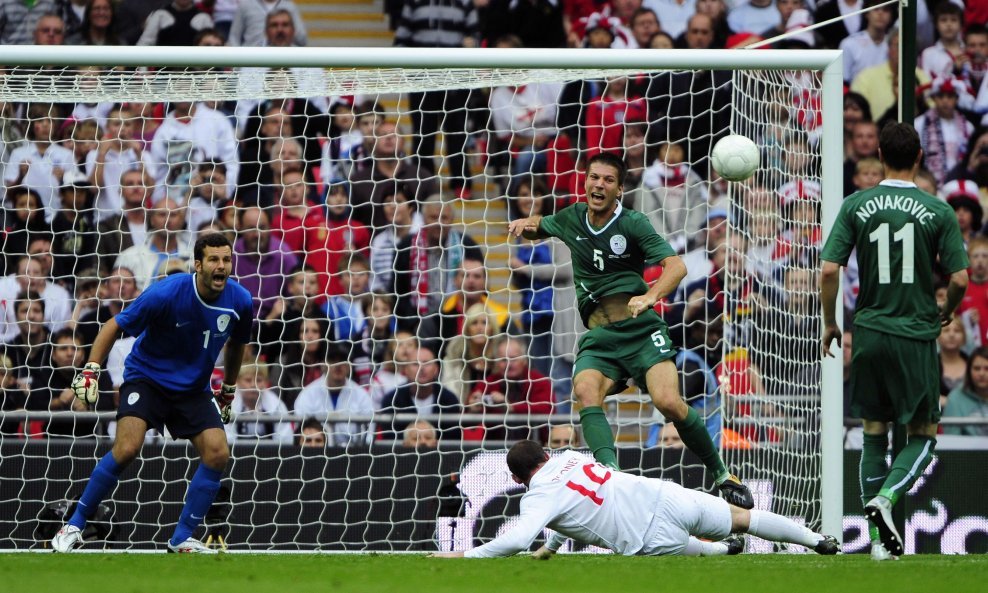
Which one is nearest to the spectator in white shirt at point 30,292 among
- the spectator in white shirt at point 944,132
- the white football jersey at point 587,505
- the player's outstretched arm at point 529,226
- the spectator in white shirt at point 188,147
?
the spectator in white shirt at point 188,147

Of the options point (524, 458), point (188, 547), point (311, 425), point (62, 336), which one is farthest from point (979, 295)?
point (62, 336)

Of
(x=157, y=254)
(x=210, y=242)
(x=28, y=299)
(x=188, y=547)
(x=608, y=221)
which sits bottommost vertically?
(x=188, y=547)

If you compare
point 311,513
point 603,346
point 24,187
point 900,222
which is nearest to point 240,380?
point 311,513

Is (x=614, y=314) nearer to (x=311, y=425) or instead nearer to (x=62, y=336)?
(x=311, y=425)

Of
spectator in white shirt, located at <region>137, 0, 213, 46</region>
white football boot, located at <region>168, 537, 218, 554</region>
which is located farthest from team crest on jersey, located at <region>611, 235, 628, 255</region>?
spectator in white shirt, located at <region>137, 0, 213, 46</region>

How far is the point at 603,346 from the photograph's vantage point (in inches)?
309

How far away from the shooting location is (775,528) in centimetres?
695

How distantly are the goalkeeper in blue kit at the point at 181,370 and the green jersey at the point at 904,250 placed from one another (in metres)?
3.52

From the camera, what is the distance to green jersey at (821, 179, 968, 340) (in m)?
6.62

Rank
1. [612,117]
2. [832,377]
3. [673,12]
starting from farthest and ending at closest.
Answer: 1. [673,12]
2. [612,117]
3. [832,377]

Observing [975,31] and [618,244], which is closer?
[618,244]

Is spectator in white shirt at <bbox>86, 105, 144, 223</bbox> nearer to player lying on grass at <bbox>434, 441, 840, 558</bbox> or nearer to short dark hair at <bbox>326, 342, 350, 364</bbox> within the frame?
short dark hair at <bbox>326, 342, 350, 364</bbox>

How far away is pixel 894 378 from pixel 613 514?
1.48m

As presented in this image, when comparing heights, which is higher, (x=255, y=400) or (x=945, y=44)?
(x=945, y=44)
